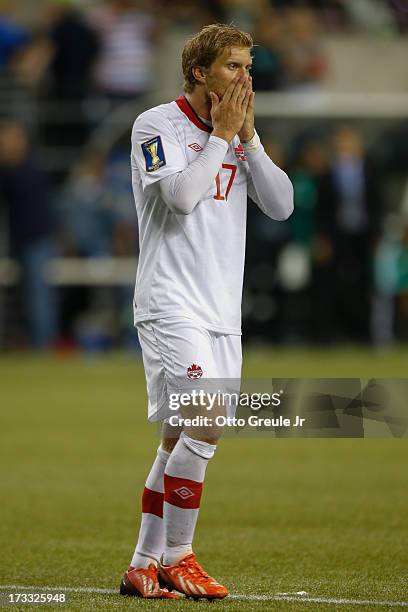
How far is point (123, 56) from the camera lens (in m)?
20.1

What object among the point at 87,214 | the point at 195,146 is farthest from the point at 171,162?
the point at 87,214

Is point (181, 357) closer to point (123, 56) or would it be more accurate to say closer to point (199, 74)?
point (199, 74)

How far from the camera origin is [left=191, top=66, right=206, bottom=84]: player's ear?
593cm

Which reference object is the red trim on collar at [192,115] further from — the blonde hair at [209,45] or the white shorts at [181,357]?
the white shorts at [181,357]

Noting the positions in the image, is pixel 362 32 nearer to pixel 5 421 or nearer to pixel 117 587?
pixel 5 421

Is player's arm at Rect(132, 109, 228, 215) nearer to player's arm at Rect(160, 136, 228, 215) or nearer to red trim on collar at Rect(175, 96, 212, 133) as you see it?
player's arm at Rect(160, 136, 228, 215)

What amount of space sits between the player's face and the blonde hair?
2cm

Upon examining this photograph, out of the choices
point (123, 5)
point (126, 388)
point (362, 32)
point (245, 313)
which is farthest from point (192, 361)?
point (362, 32)

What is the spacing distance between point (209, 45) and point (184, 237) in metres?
0.77

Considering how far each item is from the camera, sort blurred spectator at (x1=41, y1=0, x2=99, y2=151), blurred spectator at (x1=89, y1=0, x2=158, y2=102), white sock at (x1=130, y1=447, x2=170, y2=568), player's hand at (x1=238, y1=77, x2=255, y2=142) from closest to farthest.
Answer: player's hand at (x1=238, y1=77, x2=255, y2=142), white sock at (x1=130, y1=447, x2=170, y2=568), blurred spectator at (x1=41, y1=0, x2=99, y2=151), blurred spectator at (x1=89, y1=0, x2=158, y2=102)

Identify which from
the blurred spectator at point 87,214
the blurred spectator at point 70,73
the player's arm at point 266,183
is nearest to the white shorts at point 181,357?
the player's arm at point 266,183

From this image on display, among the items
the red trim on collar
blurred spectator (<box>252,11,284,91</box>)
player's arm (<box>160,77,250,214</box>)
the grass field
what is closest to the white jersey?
the red trim on collar

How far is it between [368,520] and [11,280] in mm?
11792

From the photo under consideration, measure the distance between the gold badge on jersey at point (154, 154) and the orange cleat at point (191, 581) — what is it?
156cm
